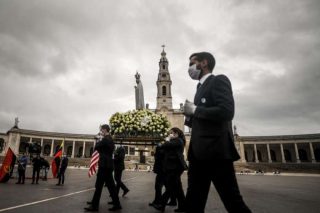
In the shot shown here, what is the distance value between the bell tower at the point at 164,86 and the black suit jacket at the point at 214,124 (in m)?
58.7

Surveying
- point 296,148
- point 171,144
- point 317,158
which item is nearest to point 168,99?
point 296,148

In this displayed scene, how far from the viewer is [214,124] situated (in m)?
2.49

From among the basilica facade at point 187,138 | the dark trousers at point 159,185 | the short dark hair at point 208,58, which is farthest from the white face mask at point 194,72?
the basilica facade at point 187,138

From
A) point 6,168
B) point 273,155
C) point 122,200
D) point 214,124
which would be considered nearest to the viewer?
point 214,124

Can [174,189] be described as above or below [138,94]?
below

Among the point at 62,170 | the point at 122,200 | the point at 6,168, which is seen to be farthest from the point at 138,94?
the point at 122,200

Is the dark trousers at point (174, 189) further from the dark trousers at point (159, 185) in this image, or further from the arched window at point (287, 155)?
the arched window at point (287, 155)

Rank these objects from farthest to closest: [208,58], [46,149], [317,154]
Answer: [46,149] < [317,154] < [208,58]

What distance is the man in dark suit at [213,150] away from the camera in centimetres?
232

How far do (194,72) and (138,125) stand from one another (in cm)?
836

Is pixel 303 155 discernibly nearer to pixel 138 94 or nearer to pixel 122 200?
pixel 138 94

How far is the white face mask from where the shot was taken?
2903mm

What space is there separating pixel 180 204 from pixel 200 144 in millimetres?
3471

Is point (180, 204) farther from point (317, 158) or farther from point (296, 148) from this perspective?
point (317, 158)
